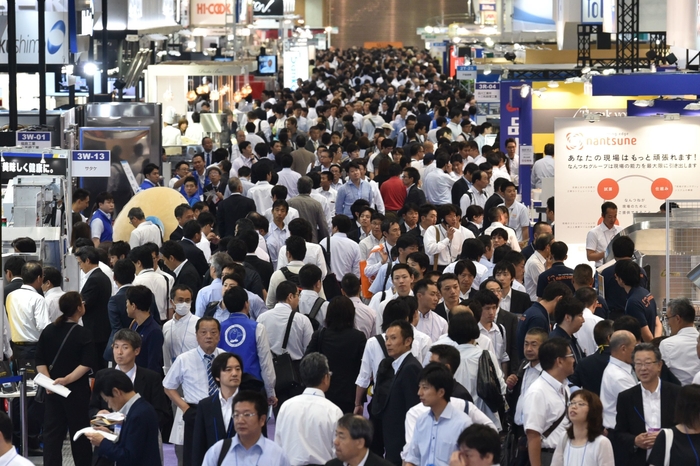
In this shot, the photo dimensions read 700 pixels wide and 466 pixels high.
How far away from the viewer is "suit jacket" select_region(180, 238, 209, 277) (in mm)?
10656

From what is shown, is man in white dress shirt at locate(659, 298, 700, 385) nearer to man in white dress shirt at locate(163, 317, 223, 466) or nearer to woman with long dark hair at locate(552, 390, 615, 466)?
woman with long dark hair at locate(552, 390, 615, 466)

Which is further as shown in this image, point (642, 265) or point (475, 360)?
point (642, 265)

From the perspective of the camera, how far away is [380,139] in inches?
720

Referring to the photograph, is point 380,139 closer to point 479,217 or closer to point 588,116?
point 588,116

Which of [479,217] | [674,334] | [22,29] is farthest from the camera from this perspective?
[22,29]

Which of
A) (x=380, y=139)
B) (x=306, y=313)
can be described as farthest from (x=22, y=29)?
(x=306, y=313)

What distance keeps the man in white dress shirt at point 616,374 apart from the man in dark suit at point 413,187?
7045 millimetres

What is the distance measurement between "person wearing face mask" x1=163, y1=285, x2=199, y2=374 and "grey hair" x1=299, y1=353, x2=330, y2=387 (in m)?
1.74

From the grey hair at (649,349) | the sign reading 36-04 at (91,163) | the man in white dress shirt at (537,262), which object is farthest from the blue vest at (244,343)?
the sign reading 36-04 at (91,163)

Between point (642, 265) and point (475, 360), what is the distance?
3.85 metres

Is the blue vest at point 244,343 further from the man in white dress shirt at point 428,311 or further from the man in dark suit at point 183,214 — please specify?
the man in dark suit at point 183,214

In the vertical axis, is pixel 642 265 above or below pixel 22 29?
below

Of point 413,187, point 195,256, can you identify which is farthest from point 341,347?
point 413,187

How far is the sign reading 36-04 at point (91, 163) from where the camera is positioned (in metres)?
12.7
